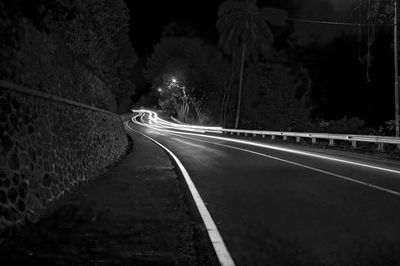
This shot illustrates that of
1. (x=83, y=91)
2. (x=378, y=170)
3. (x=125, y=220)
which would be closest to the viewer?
(x=125, y=220)

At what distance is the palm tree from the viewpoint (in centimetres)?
4878

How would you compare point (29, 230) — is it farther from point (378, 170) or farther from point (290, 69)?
point (290, 69)

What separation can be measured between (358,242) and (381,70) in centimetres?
5132

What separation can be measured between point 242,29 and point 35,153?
46.8 meters

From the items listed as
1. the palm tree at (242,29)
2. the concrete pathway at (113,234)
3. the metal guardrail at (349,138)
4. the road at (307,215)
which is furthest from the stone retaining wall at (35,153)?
the palm tree at (242,29)

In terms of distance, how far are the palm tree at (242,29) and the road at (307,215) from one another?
1564 inches

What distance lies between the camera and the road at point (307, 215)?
4.04 metres

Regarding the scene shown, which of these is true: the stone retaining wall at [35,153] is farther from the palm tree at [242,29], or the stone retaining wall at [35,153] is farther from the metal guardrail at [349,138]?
the palm tree at [242,29]

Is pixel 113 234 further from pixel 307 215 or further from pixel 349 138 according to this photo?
pixel 349 138

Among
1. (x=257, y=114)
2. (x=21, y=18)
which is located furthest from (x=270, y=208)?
(x=257, y=114)

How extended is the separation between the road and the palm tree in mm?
39719

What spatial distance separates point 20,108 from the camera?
240 inches

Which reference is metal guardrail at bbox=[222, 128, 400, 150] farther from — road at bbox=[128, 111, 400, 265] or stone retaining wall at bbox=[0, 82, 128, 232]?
stone retaining wall at bbox=[0, 82, 128, 232]

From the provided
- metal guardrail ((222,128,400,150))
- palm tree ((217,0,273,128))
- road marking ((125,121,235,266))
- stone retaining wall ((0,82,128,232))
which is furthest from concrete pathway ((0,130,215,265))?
palm tree ((217,0,273,128))
